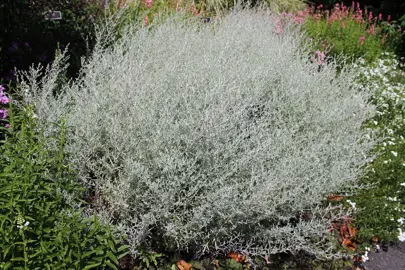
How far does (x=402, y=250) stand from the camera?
352cm

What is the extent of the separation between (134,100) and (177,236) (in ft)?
3.15

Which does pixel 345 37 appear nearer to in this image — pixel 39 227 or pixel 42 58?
pixel 42 58

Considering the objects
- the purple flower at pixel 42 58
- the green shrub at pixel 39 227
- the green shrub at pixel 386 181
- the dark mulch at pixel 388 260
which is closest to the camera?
the green shrub at pixel 39 227

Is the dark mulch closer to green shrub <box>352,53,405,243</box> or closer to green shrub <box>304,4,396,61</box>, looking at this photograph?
green shrub <box>352,53,405,243</box>

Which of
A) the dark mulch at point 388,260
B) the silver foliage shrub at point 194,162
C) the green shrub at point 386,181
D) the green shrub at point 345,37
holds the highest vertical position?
the silver foliage shrub at point 194,162

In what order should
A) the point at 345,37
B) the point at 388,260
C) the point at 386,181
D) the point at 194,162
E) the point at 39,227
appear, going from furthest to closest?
1. the point at 345,37
2. the point at 386,181
3. the point at 388,260
4. the point at 194,162
5. the point at 39,227

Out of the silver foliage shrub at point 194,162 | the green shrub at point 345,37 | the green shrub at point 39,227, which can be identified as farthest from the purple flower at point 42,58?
the green shrub at point 345,37

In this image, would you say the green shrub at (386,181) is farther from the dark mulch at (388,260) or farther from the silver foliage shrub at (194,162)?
the silver foliage shrub at (194,162)

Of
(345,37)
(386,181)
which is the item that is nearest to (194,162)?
(386,181)

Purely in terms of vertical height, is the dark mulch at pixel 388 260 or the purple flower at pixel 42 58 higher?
the purple flower at pixel 42 58

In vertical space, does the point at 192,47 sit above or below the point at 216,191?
above

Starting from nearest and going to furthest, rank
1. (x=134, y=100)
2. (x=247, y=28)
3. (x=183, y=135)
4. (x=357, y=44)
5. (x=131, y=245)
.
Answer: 1. (x=131, y=245)
2. (x=183, y=135)
3. (x=134, y=100)
4. (x=247, y=28)
5. (x=357, y=44)

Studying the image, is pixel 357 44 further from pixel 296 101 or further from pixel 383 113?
pixel 296 101

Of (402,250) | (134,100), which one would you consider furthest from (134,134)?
(402,250)
